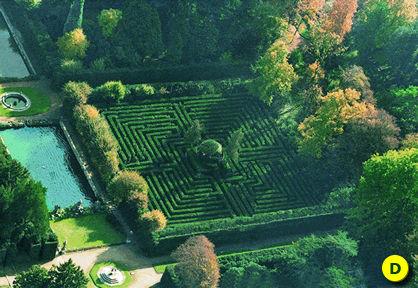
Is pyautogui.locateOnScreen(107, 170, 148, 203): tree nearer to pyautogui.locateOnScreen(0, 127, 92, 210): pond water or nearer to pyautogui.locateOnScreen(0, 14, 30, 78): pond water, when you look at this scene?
pyautogui.locateOnScreen(0, 127, 92, 210): pond water

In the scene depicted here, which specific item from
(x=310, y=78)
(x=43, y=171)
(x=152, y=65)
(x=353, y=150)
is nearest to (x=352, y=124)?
(x=353, y=150)

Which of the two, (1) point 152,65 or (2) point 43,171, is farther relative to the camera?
(1) point 152,65

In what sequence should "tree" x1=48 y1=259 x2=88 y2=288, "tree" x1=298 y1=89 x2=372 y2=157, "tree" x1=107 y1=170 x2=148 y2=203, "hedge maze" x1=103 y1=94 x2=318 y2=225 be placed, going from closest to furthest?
"tree" x1=48 y1=259 x2=88 y2=288, "tree" x1=107 y1=170 x2=148 y2=203, "hedge maze" x1=103 y1=94 x2=318 y2=225, "tree" x1=298 y1=89 x2=372 y2=157

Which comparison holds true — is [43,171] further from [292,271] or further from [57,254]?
[292,271]

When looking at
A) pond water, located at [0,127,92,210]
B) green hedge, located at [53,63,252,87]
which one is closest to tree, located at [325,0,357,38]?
green hedge, located at [53,63,252,87]

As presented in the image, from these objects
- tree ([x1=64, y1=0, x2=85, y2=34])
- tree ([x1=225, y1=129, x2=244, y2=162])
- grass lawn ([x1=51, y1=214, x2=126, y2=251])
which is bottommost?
grass lawn ([x1=51, y1=214, x2=126, y2=251])

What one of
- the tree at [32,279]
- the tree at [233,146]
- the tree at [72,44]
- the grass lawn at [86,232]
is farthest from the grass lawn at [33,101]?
the tree at [32,279]

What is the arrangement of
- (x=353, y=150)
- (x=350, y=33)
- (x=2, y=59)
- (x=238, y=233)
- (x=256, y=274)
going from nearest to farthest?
(x=256, y=274)
(x=238, y=233)
(x=353, y=150)
(x=2, y=59)
(x=350, y=33)

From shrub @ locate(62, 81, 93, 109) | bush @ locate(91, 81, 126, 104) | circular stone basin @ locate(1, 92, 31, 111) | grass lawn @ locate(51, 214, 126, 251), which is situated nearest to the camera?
grass lawn @ locate(51, 214, 126, 251)
